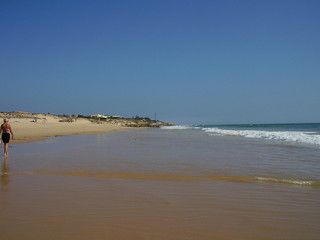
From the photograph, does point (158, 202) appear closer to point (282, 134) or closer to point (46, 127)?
point (282, 134)

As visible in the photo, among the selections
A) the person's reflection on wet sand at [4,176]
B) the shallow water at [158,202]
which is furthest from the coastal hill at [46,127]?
the shallow water at [158,202]

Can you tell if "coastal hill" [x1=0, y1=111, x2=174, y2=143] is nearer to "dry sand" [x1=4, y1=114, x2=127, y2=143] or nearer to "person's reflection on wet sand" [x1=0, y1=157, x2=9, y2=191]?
"dry sand" [x1=4, y1=114, x2=127, y2=143]

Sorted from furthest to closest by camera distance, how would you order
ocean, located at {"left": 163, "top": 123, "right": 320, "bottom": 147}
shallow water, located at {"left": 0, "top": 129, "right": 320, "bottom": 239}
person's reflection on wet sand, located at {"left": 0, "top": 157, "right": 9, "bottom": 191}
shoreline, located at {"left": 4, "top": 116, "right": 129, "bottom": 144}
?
→ ocean, located at {"left": 163, "top": 123, "right": 320, "bottom": 147}, shoreline, located at {"left": 4, "top": 116, "right": 129, "bottom": 144}, person's reflection on wet sand, located at {"left": 0, "top": 157, "right": 9, "bottom": 191}, shallow water, located at {"left": 0, "top": 129, "right": 320, "bottom": 239}

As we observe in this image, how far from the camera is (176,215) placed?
6.04m

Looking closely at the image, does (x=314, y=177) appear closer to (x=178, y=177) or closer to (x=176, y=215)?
(x=178, y=177)

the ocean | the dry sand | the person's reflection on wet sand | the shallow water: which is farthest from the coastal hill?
the shallow water

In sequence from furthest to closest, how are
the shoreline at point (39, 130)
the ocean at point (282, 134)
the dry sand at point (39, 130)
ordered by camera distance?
the dry sand at point (39, 130) < the ocean at point (282, 134) < the shoreline at point (39, 130)

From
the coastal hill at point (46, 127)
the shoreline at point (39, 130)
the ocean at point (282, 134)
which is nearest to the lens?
the shoreline at point (39, 130)

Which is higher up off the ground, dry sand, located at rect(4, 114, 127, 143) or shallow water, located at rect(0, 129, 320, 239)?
dry sand, located at rect(4, 114, 127, 143)

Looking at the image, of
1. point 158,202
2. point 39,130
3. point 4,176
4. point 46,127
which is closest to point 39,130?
point 39,130

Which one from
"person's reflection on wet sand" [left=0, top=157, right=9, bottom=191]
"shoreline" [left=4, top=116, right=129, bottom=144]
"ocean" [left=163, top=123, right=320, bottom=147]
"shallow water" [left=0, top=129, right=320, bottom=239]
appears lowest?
"ocean" [left=163, top=123, right=320, bottom=147]

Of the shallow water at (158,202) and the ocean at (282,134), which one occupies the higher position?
the shallow water at (158,202)

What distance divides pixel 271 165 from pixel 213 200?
6.44 metres

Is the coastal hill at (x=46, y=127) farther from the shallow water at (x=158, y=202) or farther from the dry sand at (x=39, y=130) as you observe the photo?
the shallow water at (x=158, y=202)
